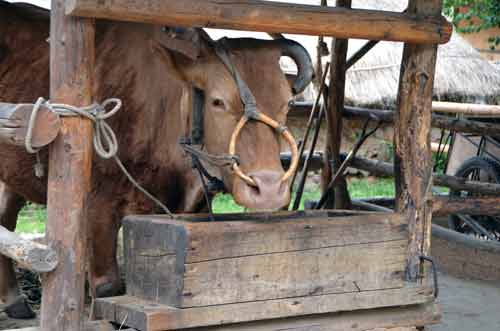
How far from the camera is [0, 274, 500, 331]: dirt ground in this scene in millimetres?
6094

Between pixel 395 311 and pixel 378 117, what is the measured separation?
384 cm

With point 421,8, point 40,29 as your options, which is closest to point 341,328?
point 421,8

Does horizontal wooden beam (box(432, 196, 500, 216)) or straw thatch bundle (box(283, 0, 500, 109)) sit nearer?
horizontal wooden beam (box(432, 196, 500, 216))

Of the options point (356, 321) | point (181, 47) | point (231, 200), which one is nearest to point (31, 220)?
point (231, 200)

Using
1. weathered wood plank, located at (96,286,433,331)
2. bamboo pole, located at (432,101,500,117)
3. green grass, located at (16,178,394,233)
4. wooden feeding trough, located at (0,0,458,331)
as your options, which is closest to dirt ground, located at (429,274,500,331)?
bamboo pole, located at (432,101,500,117)

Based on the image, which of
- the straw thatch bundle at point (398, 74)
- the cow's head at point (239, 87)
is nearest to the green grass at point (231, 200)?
the straw thatch bundle at point (398, 74)

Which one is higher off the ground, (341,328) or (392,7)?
(392,7)

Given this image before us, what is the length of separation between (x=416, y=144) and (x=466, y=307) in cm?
256

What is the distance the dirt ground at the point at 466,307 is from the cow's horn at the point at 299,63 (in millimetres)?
2315

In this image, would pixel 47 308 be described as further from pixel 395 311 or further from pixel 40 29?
pixel 40 29

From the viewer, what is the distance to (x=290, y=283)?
12.7 feet

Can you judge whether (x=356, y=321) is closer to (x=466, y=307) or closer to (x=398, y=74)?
(x=466, y=307)

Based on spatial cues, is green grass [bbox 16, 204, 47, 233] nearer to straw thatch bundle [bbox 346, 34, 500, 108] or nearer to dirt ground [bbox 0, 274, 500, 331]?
dirt ground [bbox 0, 274, 500, 331]

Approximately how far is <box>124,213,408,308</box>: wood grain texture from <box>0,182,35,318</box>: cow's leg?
2725 mm
